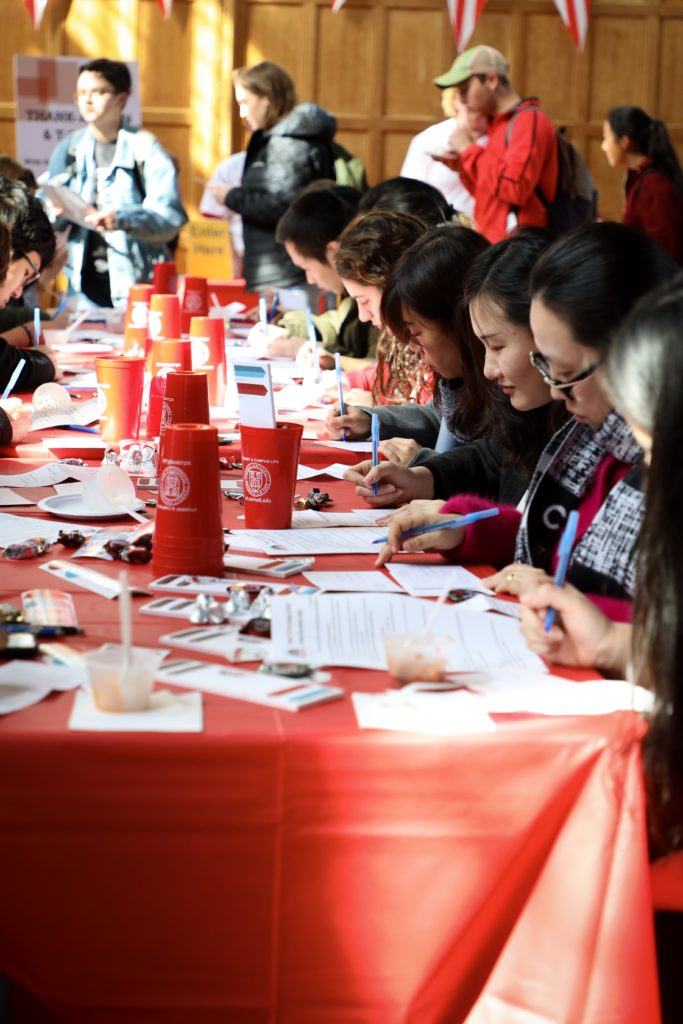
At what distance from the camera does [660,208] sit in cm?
589

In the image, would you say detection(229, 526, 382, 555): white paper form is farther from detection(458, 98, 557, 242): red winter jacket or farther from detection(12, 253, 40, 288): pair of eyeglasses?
detection(458, 98, 557, 242): red winter jacket

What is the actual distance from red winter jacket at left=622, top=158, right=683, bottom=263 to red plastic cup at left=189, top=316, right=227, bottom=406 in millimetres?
3360

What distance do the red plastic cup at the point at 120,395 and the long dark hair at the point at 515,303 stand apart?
2.35ft

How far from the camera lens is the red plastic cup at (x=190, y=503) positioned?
156 cm

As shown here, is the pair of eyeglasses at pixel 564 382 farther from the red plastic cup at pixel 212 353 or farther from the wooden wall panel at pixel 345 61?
the wooden wall panel at pixel 345 61

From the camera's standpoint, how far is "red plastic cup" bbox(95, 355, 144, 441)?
2.46 meters

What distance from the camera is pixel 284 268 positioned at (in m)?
5.38

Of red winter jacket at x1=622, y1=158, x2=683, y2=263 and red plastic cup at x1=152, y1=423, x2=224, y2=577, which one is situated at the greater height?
red winter jacket at x1=622, y1=158, x2=683, y2=263

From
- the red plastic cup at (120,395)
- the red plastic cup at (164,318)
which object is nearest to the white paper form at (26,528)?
the red plastic cup at (120,395)

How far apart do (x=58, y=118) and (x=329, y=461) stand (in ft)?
16.7

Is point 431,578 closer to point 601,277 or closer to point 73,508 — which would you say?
point 601,277

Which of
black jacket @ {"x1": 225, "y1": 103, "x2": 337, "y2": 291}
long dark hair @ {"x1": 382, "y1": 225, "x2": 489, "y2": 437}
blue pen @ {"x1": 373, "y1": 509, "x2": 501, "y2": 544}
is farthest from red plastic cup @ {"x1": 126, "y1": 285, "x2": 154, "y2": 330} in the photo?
blue pen @ {"x1": 373, "y1": 509, "x2": 501, "y2": 544}

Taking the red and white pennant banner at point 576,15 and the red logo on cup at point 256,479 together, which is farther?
the red and white pennant banner at point 576,15

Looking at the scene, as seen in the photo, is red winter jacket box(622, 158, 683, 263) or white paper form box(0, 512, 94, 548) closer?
white paper form box(0, 512, 94, 548)
